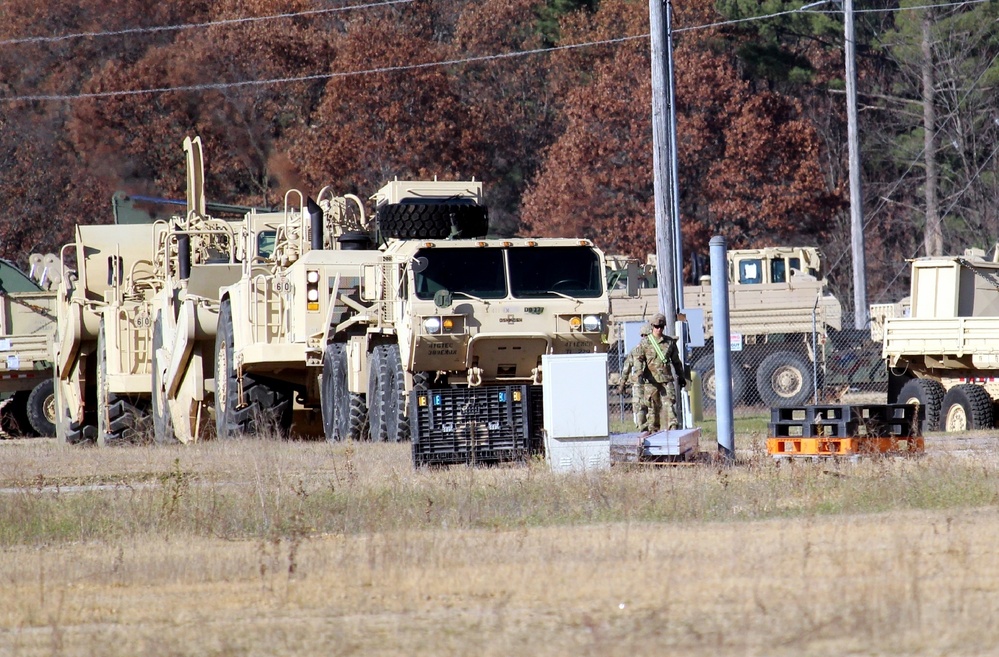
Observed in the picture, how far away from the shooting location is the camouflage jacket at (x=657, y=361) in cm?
1656

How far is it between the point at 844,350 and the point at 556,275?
14.1 m

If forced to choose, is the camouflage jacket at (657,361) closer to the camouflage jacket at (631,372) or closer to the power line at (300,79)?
the camouflage jacket at (631,372)

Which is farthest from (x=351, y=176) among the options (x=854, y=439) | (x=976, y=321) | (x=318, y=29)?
(x=854, y=439)

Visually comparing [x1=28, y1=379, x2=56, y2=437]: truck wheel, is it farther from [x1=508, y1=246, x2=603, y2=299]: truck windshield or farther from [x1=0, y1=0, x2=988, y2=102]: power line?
[x1=0, y1=0, x2=988, y2=102]: power line

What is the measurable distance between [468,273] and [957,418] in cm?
818

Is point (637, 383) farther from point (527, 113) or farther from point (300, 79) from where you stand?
point (527, 113)

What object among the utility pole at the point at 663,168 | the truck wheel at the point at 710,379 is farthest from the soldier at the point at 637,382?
the truck wheel at the point at 710,379

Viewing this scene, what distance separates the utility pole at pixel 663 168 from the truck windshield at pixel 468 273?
2.04 metres

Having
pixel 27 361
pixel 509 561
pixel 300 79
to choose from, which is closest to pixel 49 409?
pixel 27 361

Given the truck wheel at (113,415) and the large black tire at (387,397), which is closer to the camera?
the large black tire at (387,397)

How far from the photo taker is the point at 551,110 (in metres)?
47.9

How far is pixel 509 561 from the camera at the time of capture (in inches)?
355

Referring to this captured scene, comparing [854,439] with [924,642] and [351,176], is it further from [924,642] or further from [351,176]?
[351,176]

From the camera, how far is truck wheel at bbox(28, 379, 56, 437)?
1099 inches
